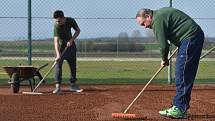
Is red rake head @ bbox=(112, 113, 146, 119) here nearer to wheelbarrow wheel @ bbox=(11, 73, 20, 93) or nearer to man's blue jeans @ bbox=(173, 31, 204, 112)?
man's blue jeans @ bbox=(173, 31, 204, 112)

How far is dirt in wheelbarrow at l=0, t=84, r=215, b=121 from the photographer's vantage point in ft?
30.3

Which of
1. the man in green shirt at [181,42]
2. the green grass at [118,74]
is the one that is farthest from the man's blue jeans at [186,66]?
the green grass at [118,74]

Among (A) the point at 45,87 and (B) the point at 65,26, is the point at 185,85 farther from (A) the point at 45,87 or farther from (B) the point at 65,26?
(A) the point at 45,87

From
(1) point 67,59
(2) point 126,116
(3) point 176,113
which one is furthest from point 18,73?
(3) point 176,113

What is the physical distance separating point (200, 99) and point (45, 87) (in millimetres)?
4481

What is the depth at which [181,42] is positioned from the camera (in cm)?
899

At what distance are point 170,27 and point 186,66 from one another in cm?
67

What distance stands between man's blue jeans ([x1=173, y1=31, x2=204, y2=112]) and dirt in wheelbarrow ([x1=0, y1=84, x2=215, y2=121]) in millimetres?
363

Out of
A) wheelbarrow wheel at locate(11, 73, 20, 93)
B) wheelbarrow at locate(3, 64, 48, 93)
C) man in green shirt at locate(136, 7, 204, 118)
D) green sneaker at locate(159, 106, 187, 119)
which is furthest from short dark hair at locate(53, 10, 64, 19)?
green sneaker at locate(159, 106, 187, 119)

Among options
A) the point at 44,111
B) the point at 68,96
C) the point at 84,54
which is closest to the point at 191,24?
the point at 44,111

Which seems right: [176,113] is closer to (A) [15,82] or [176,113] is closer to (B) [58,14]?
(B) [58,14]

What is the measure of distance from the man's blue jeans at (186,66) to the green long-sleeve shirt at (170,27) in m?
0.11

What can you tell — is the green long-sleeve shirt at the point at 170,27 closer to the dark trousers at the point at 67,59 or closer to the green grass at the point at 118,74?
the dark trousers at the point at 67,59

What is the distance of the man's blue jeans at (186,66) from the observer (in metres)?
8.92
